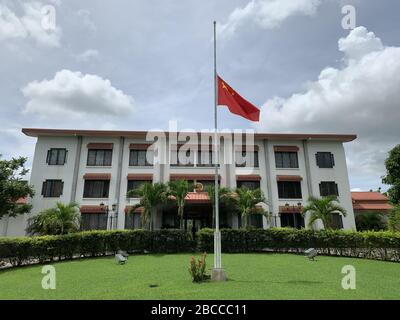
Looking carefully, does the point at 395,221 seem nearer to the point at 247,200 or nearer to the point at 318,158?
the point at 247,200

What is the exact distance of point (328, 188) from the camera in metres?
24.0

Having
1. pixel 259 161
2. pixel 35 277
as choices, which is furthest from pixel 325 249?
pixel 35 277

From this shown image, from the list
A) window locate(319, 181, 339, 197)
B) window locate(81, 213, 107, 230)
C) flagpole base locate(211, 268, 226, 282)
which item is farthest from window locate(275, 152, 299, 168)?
flagpole base locate(211, 268, 226, 282)

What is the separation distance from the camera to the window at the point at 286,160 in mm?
24547

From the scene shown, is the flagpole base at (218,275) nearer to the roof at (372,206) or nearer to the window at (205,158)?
the window at (205,158)

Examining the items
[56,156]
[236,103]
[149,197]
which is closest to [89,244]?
[149,197]

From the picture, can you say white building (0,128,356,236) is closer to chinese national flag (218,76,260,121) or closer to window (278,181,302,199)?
window (278,181,302,199)

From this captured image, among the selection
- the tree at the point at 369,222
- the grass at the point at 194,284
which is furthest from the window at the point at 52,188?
the tree at the point at 369,222

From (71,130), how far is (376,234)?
23.5 m

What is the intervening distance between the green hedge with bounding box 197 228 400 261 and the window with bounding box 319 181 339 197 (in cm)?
713

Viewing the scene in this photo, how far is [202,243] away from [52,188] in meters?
13.9

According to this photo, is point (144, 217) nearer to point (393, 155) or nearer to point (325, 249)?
point (325, 249)

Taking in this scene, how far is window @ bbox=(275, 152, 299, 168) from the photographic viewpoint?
24.5m

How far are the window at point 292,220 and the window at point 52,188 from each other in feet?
61.8
